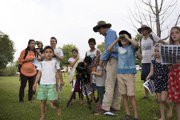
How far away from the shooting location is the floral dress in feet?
17.6

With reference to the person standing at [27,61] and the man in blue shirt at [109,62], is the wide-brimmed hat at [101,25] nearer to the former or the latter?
the man in blue shirt at [109,62]

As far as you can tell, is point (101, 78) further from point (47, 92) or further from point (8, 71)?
point (8, 71)

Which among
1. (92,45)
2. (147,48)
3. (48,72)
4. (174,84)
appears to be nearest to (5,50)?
(92,45)

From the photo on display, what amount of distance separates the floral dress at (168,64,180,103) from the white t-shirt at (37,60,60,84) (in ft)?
8.30

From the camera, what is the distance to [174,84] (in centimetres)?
539

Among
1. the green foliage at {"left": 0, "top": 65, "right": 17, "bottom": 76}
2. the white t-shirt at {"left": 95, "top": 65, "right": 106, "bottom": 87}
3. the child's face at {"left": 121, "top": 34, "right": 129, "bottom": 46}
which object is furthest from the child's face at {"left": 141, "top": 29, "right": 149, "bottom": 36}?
the green foliage at {"left": 0, "top": 65, "right": 17, "bottom": 76}

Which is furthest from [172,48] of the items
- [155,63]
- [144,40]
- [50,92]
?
[144,40]

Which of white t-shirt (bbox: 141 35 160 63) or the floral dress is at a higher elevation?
white t-shirt (bbox: 141 35 160 63)

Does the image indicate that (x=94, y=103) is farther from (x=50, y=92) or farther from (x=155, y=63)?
(x=155, y=63)

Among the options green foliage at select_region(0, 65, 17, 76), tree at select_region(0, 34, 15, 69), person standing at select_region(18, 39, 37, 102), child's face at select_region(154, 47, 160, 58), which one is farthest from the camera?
tree at select_region(0, 34, 15, 69)

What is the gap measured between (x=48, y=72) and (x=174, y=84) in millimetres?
2692

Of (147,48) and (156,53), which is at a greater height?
(147,48)

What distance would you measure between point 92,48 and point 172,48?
3.72m

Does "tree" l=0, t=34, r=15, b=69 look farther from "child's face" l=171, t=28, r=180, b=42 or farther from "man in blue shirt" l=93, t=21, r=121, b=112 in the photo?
"child's face" l=171, t=28, r=180, b=42
